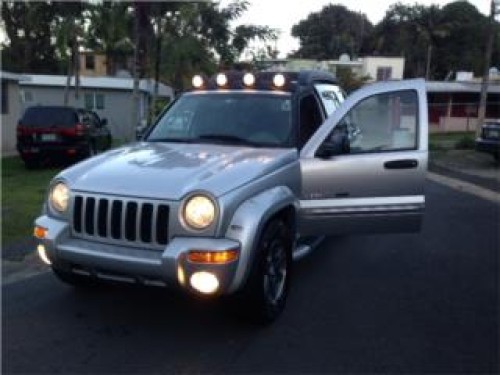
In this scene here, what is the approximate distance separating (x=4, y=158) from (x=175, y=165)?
581 inches

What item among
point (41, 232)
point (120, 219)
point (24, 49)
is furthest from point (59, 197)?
point (24, 49)

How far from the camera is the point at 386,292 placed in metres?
5.96

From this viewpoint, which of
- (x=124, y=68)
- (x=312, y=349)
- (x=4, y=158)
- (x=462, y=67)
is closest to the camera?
(x=312, y=349)

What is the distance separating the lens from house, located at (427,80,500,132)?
39.4 metres

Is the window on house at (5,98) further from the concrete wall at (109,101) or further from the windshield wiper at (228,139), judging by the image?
the windshield wiper at (228,139)

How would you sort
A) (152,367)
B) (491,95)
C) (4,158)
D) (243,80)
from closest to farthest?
(152,367), (243,80), (4,158), (491,95)

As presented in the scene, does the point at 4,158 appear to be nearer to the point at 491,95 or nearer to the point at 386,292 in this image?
the point at 386,292

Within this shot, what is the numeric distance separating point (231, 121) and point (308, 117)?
0.75 m

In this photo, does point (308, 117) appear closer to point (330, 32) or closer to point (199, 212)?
point (199, 212)

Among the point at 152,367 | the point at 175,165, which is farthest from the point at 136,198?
the point at 152,367

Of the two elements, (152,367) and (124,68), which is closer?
(152,367)

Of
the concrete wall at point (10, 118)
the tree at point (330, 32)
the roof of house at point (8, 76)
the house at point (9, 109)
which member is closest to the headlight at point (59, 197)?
the house at point (9, 109)

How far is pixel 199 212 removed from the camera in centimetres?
438

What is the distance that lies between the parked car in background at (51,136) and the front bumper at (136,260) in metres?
11.2
